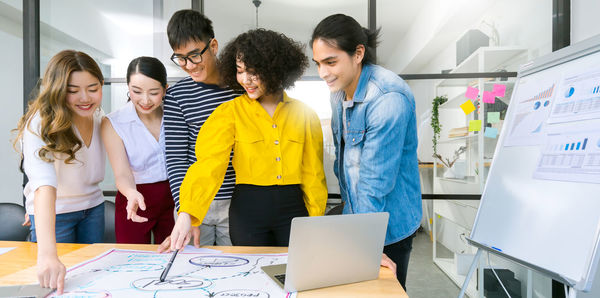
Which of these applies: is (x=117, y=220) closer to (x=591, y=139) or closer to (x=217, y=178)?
(x=217, y=178)

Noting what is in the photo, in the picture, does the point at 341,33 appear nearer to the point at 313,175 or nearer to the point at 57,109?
the point at 313,175

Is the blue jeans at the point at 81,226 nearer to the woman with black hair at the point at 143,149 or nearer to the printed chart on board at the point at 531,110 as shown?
the woman with black hair at the point at 143,149

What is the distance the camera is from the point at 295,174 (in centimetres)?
128

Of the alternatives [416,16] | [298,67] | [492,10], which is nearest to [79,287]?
[298,67]

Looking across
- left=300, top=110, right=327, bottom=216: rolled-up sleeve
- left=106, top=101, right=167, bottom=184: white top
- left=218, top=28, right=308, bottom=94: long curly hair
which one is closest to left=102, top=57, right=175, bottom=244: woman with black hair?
left=106, top=101, right=167, bottom=184: white top

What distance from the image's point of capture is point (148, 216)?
1.54 meters

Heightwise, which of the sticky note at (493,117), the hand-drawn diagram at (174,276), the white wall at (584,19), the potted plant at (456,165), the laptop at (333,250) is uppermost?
the white wall at (584,19)

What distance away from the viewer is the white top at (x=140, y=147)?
1526mm

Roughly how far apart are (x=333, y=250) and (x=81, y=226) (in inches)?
49.3

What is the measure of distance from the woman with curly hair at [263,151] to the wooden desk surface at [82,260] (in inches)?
5.7

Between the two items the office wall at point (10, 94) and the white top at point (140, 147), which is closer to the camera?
the white top at point (140, 147)

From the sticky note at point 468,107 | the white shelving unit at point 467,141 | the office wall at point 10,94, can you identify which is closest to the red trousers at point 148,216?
the white shelving unit at point 467,141

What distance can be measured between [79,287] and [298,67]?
1.04 meters

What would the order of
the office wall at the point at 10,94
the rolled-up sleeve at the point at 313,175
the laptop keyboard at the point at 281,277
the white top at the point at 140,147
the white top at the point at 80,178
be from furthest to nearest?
the office wall at the point at 10,94
the white top at the point at 140,147
the white top at the point at 80,178
the rolled-up sleeve at the point at 313,175
the laptop keyboard at the point at 281,277
